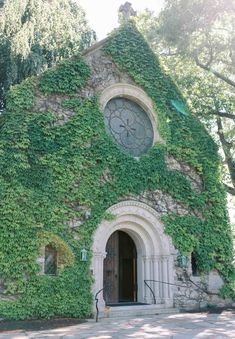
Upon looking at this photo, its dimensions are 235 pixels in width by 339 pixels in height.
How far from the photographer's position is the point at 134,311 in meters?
11.3

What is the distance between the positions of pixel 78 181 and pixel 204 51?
28.2 feet

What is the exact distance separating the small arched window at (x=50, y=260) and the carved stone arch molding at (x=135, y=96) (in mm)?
4973

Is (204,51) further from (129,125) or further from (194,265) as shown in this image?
(194,265)

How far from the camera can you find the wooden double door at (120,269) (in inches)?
508

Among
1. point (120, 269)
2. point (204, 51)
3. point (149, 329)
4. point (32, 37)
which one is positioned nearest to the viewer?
point (149, 329)

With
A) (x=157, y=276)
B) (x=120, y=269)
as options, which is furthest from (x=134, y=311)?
(x=120, y=269)

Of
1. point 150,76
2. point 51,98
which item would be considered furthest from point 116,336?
point 150,76

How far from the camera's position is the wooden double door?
42.3 ft

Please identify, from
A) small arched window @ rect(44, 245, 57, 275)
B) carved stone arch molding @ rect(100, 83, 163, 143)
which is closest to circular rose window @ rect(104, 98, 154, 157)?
carved stone arch molding @ rect(100, 83, 163, 143)

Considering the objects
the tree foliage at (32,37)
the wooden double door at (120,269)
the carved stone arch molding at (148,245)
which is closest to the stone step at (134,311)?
the carved stone arch molding at (148,245)

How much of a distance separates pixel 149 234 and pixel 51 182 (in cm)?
363

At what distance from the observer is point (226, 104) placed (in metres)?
21.0

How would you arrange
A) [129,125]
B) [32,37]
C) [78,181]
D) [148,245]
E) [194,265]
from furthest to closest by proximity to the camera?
1. [32,37]
2. [129,125]
3. [194,265]
4. [148,245]
5. [78,181]

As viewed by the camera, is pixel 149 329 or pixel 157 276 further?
pixel 157 276
